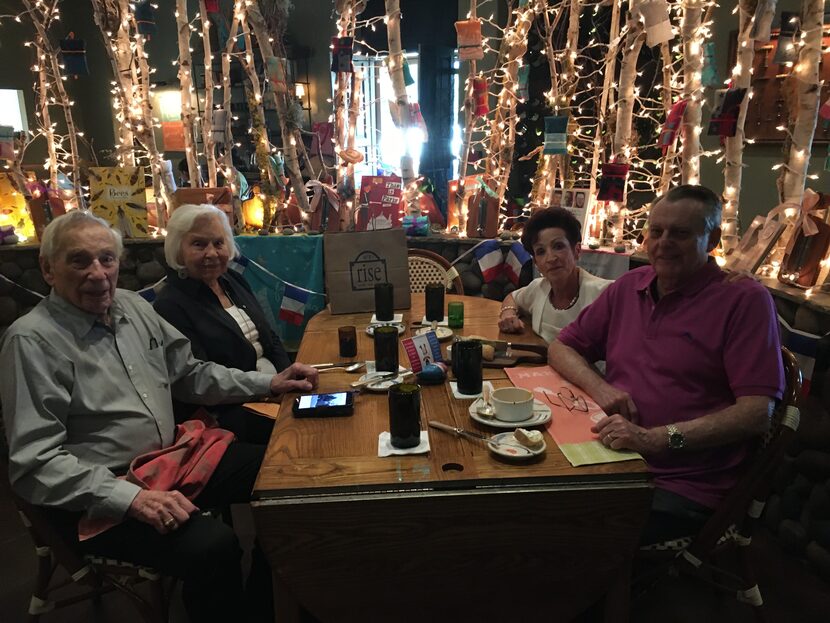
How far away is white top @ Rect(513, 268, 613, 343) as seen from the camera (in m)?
2.05

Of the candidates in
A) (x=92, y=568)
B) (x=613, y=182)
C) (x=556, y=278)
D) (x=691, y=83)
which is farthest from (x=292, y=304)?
(x=691, y=83)

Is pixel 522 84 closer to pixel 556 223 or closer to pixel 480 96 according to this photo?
pixel 480 96

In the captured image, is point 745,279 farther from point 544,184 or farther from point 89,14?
point 89,14

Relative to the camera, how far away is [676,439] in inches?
55.7

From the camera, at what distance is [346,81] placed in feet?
10.9

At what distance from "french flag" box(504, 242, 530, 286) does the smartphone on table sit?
1.88 m

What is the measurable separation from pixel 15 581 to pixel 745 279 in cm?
249

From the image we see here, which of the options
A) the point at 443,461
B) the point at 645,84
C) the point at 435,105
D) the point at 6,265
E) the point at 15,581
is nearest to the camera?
the point at 443,461

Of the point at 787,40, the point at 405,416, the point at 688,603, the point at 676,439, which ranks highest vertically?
the point at 787,40

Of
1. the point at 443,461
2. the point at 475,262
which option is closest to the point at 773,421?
the point at 443,461

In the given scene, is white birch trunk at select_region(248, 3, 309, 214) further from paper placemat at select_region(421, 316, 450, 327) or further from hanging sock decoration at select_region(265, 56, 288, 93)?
paper placemat at select_region(421, 316, 450, 327)

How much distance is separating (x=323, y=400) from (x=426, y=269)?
5.06 feet

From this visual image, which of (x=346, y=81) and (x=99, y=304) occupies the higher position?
(x=346, y=81)

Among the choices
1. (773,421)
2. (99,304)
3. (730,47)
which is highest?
(730,47)
